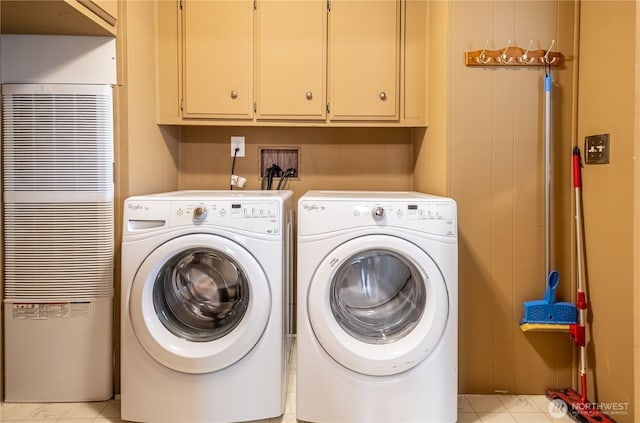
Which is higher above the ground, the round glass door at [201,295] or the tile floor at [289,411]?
the round glass door at [201,295]

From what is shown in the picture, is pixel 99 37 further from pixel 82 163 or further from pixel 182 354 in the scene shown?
pixel 182 354

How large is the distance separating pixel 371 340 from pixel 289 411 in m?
0.49

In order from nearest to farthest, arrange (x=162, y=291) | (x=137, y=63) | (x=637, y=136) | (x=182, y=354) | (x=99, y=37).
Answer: (x=637, y=136), (x=182, y=354), (x=162, y=291), (x=99, y=37), (x=137, y=63)

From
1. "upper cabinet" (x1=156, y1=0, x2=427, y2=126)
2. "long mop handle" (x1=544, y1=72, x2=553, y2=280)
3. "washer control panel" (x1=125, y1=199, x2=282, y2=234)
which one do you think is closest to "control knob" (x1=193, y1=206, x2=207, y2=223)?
"washer control panel" (x1=125, y1=199, x2=282, y2=234)

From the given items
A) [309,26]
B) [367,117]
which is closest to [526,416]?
[367,117]

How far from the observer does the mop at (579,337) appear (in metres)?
1.65

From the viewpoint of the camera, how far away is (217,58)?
211cm

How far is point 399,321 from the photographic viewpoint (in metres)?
1.63

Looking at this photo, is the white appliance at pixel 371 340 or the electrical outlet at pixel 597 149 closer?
the white appliance at pixel 371 340

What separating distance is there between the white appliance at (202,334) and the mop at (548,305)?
3.63ft

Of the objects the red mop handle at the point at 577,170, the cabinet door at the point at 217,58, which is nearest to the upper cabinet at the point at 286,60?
the cabinet door at the point at 217,58

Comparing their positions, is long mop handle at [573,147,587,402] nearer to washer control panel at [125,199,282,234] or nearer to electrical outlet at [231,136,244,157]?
washer control panel at [125,199,282,234]

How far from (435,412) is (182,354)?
99 centimetres

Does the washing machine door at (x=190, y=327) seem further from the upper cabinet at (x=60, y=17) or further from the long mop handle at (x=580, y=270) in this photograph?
the long mop handle at (x=580, y=270)
